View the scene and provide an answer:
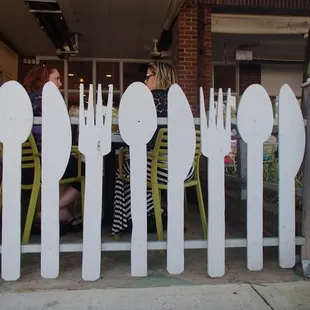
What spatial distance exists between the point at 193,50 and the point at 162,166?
13.2ft

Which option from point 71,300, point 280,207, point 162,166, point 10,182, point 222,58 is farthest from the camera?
point 222,58

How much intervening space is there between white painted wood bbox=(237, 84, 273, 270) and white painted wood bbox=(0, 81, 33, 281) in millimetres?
1375

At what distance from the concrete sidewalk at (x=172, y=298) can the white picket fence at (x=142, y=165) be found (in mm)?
210

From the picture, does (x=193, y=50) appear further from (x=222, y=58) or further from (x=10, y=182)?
(x=10, y=182)

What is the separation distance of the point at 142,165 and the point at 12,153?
794 millimetres

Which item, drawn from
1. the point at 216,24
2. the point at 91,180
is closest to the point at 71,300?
the point at 91,180

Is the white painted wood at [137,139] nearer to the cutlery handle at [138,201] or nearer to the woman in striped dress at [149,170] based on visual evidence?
the cutlery handle at [138,201]

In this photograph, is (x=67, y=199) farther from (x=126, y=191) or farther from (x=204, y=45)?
(x=204, y=45)

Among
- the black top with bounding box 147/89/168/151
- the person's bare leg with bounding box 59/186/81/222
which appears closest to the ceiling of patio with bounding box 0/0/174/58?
the black top with bounding box 147/89/168/151

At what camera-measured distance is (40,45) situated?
27.1ft

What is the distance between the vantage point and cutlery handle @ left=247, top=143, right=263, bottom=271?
2.36 m

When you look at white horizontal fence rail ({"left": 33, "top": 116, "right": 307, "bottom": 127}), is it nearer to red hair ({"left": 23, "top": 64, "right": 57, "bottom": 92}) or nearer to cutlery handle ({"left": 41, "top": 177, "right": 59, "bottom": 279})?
cutlery handle ({"left": 41, "top": 177, "right": 59, "bottom": 279})

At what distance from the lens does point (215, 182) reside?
91.8 inches

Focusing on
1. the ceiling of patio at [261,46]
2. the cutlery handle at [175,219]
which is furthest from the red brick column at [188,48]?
the cutlery handle at [175,219]
